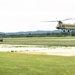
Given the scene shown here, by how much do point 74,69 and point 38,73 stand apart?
146 inches

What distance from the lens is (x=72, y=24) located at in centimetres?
8931

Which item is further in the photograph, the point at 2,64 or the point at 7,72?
the point at 2,64

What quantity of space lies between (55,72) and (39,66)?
295 centimetres

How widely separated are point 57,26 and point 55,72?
5989 centimetres

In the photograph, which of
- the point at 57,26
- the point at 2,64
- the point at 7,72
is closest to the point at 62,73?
the point at 7,72

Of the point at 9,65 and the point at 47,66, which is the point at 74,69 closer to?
the point at 47,66

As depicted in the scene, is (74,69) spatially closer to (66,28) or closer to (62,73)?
(62,73)

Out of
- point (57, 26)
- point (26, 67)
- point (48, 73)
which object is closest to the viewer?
Result: point (48, 73)

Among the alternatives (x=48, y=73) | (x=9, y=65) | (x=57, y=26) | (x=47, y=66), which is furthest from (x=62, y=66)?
(x=57, y=26)

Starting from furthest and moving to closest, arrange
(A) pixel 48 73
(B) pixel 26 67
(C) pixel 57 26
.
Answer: (C) pixel 57 26 → (B) pixel 26 67 → (A) pixel 48 73

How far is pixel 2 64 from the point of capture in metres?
30.8

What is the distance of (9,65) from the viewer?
30.2 metres

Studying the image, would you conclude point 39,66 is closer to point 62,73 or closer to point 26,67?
point 26,67

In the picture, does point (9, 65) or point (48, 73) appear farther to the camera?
point (9, 65)
